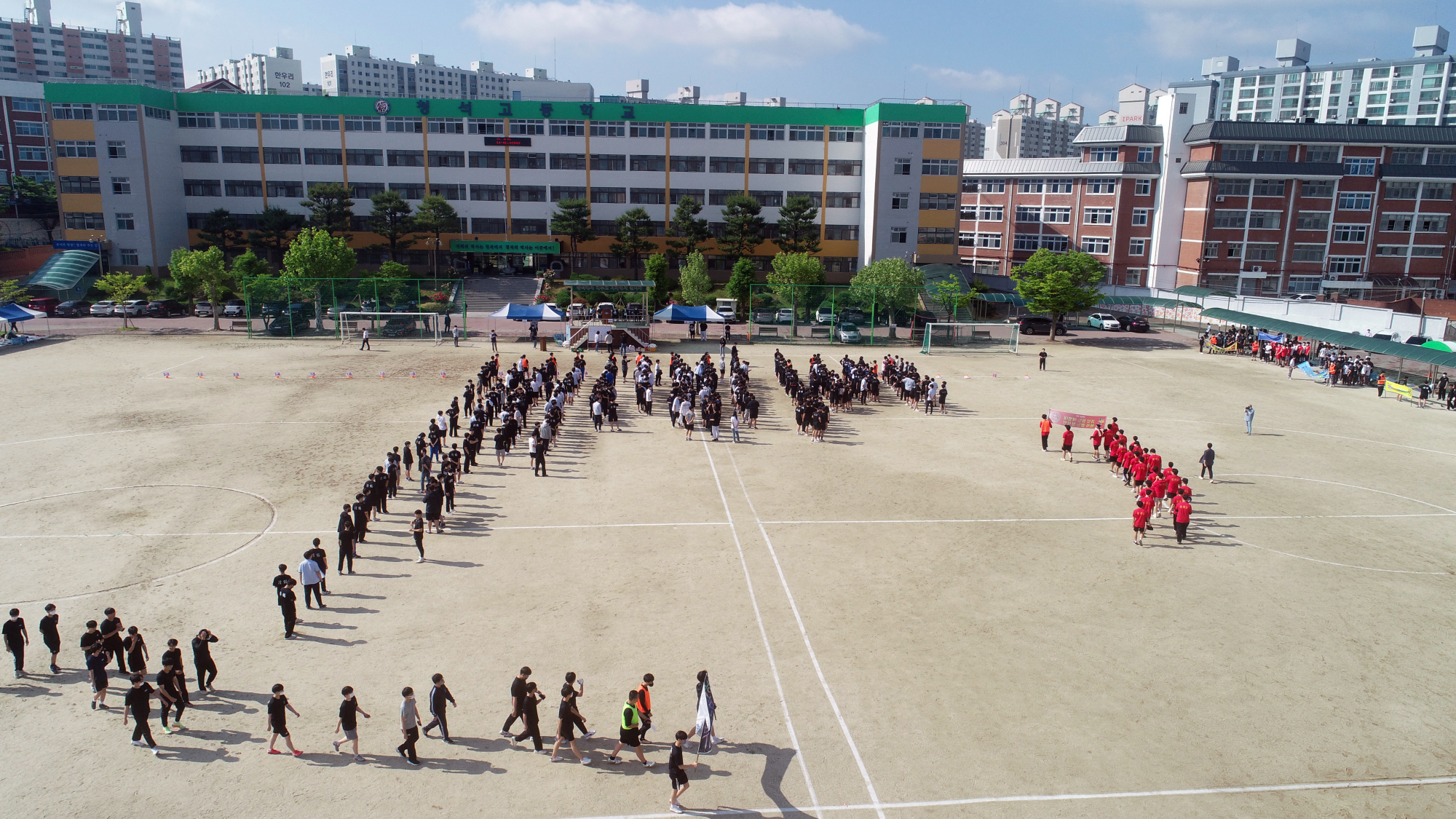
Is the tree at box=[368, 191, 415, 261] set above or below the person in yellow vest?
above

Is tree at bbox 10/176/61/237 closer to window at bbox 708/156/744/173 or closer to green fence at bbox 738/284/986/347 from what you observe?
window at bbox 708/156/744/173

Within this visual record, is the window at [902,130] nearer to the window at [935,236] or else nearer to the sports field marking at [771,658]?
the window at [935,236]

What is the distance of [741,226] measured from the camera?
6688 centimetres

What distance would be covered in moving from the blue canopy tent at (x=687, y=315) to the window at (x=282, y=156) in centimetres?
4160

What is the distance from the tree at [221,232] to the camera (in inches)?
2594

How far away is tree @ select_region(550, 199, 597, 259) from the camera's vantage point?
67000mm

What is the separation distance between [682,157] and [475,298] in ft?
68.7

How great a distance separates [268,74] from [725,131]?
8180 centimetres

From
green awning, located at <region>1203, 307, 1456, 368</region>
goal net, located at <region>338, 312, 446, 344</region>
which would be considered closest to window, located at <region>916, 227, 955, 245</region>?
green awning, located at <region>1203, 307, 1456, 368</region>

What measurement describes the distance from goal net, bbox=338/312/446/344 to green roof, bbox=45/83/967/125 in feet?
85.7

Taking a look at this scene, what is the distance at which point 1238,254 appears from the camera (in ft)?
225

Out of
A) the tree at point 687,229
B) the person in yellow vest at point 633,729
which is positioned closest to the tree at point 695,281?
the tree at point 687,229

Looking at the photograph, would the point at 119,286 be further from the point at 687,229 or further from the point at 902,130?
the point at 902,130

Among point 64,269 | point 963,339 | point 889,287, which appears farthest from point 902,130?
point 64,269
